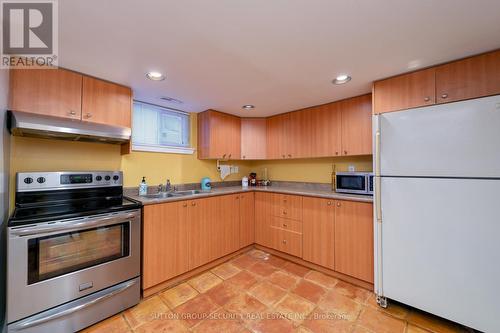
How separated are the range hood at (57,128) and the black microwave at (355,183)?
2.55 meters

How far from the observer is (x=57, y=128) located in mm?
1592

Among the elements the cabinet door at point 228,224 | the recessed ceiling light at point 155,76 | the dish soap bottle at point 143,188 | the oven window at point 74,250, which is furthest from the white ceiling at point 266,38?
the cabinet door at point 228,224

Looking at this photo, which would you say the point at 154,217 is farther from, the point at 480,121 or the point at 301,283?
the point at 480,121

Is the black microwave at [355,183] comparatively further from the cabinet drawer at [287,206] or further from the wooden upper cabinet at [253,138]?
the wooden upper cabinet at [253,138]

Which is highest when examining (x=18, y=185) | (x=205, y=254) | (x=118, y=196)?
(x=18, y=185)

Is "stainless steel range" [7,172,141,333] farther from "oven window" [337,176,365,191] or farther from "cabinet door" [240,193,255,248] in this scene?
"oven window" [337,176,365,191]

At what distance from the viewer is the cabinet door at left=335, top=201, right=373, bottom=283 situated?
2096 millimetres

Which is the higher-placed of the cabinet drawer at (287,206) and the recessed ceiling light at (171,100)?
the recessed ceiling light at (171,100)

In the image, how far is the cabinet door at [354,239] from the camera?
82.5 inches

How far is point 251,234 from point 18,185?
2.61m

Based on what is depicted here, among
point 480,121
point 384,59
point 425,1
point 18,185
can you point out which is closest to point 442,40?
point 384,59

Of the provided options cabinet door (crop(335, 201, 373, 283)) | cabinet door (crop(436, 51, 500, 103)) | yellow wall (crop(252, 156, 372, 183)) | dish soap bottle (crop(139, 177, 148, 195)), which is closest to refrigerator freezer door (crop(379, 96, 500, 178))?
cabinet door (crop(436, 51, 500, 103))

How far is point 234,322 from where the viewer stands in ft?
5.51

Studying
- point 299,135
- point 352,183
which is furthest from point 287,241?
point 299,135
